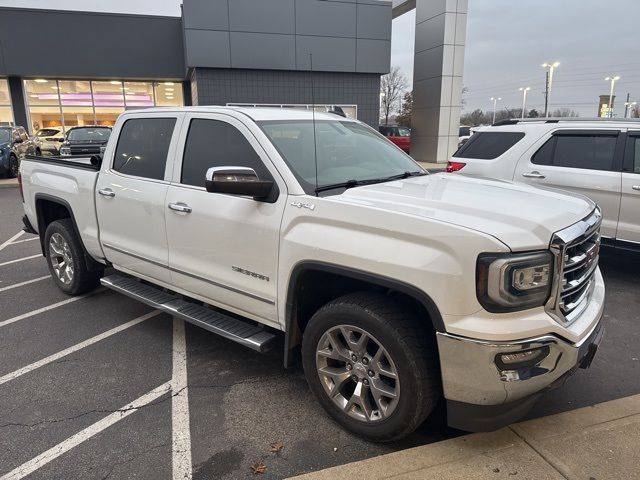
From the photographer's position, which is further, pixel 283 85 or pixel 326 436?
pixel 283 85

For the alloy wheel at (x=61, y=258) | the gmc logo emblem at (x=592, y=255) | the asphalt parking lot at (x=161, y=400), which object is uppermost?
the gmc logo emblem at (x=592, y=255)

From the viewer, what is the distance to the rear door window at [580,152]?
Answer: 5809 mm

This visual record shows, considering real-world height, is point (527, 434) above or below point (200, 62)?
below

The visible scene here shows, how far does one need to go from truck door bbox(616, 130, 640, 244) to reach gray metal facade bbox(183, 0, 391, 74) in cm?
1486

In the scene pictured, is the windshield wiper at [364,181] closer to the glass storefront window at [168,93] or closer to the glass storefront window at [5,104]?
the glass storefront window at [168,93]

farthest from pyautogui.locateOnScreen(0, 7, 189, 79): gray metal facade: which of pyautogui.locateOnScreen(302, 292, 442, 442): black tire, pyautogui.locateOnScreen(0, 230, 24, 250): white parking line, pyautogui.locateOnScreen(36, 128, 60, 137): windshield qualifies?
pyautogui.locateOnScreen(302, 292, 442, 442): black tire

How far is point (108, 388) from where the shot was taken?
3.53 metres

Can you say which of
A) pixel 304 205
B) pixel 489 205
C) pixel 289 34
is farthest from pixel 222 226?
pixel 289 34

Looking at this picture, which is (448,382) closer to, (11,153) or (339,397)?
(339,397)

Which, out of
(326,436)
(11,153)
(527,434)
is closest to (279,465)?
(326,436)

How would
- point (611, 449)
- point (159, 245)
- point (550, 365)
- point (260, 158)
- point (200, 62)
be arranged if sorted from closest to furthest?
1. point (550, 365)
2. point (611, 449)
3. point (260, 158)
4. point (159, 245)
5. point (200, 62)

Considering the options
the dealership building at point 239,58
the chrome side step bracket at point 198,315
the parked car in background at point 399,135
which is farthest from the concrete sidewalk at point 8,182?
the parked car in background at point 399,135

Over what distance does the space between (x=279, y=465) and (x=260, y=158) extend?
1879 mm

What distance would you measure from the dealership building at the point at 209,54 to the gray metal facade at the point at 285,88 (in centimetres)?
4
